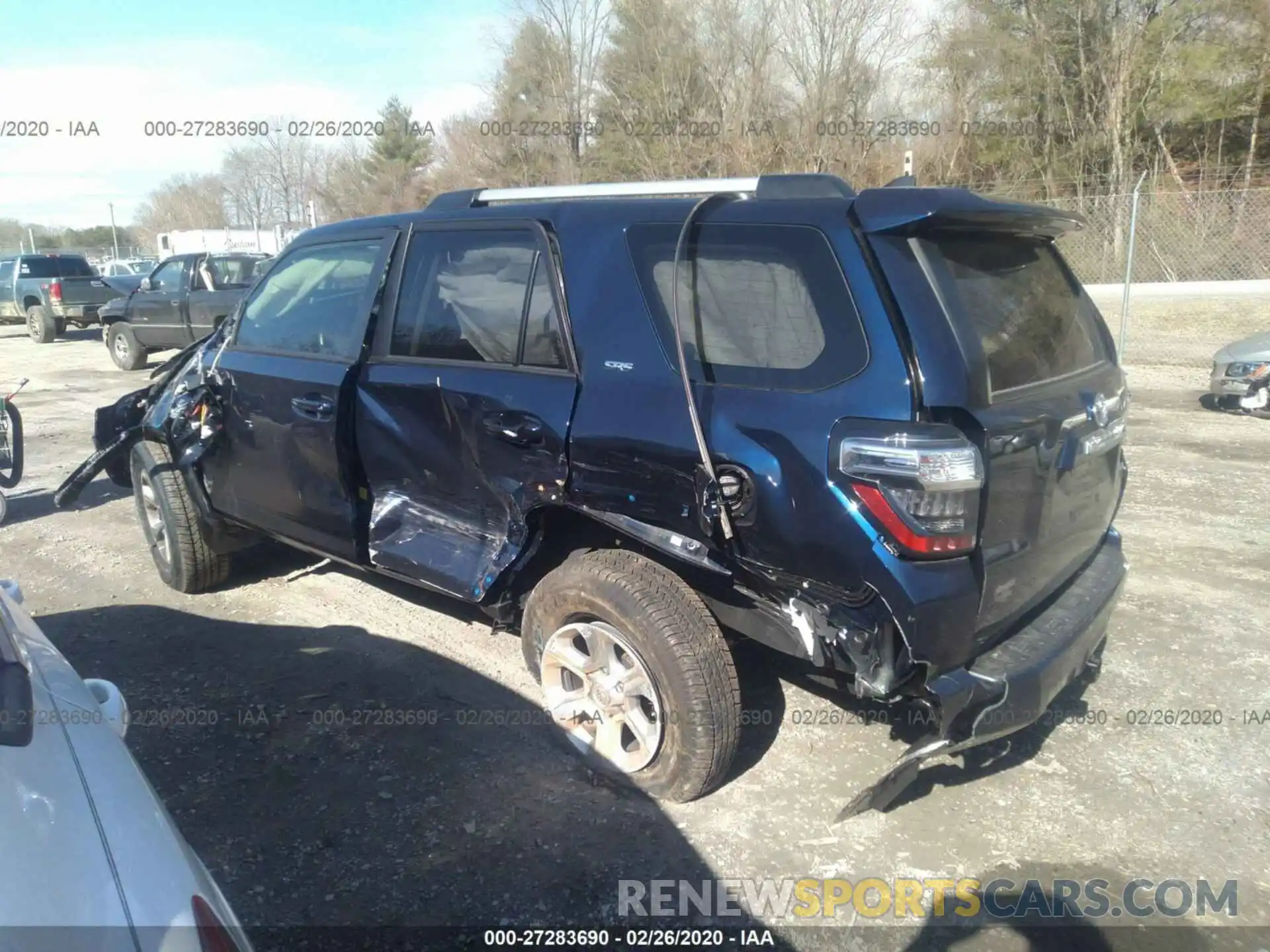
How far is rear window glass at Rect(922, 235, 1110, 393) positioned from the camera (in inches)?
108

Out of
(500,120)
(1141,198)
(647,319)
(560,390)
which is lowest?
(560,390)

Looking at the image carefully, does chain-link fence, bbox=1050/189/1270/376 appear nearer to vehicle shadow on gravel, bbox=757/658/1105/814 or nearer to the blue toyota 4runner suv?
vehicle shadow on gravel, bbox=757/658/1105/814

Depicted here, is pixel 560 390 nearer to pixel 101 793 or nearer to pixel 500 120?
pixel 101 793

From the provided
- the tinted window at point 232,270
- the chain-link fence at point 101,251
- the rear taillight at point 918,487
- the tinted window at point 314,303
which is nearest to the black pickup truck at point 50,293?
the tinted window at point 232,270

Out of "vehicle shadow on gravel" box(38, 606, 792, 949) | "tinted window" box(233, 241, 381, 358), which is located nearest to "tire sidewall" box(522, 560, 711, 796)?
"vehicle shadow on gravel" box(38, 606, 792, 949)

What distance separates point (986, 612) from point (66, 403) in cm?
1213

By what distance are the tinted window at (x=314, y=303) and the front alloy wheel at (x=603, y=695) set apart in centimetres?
162

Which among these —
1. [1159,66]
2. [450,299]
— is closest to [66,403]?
[450,299]

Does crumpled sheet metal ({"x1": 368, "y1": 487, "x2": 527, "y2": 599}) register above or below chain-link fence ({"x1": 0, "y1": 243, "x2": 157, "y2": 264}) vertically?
below

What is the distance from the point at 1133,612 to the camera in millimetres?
4602

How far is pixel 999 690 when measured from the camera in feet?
8.63

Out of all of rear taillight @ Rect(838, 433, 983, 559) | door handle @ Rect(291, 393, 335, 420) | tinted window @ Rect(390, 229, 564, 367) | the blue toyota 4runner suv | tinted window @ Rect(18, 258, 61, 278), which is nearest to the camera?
rear taillight @ Rect(838, 433, 983, 559)

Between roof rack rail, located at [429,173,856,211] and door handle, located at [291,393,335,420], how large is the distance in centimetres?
96

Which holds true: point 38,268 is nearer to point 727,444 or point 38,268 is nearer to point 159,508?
point 159,508
